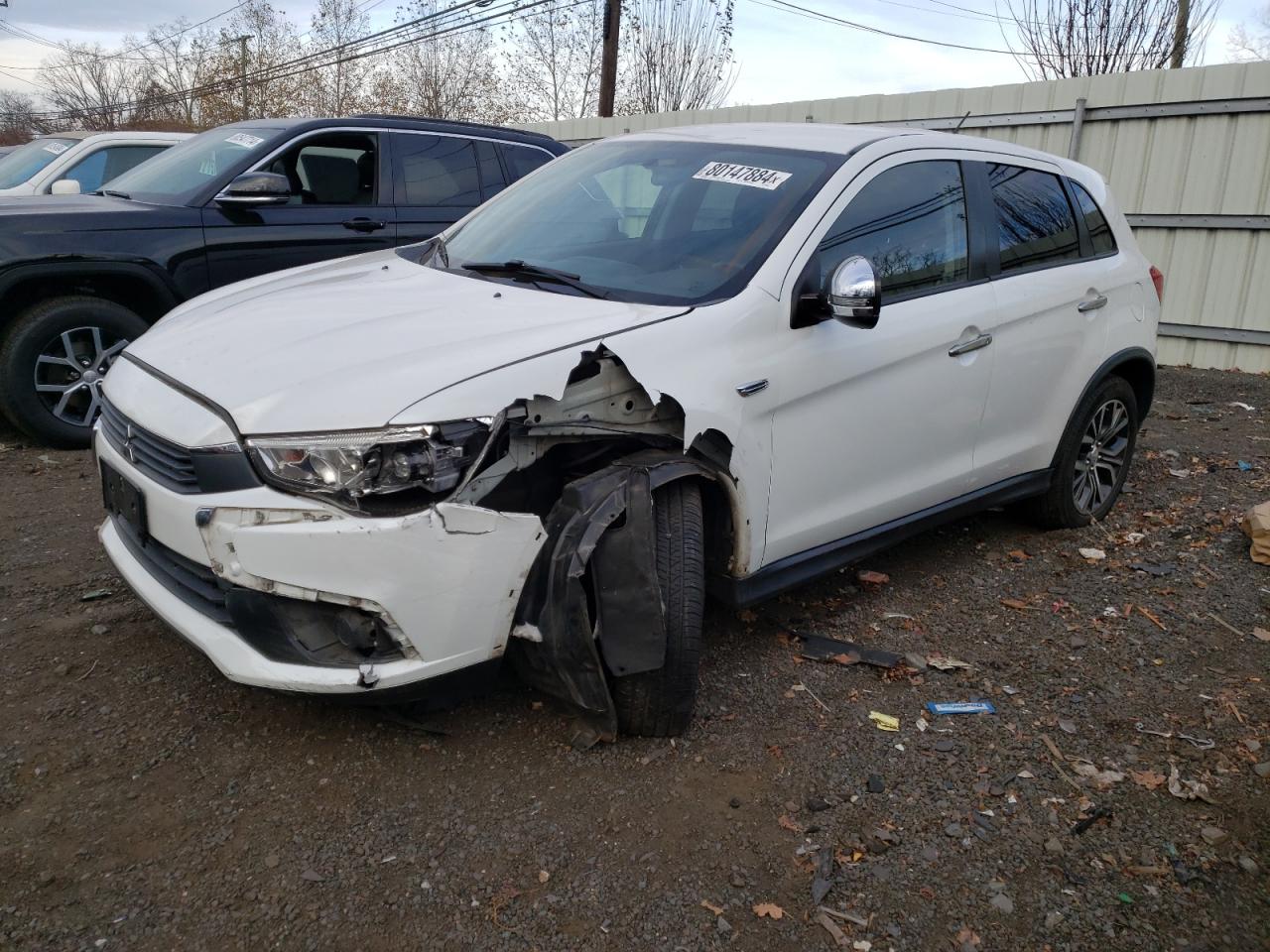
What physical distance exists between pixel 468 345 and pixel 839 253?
1414mm

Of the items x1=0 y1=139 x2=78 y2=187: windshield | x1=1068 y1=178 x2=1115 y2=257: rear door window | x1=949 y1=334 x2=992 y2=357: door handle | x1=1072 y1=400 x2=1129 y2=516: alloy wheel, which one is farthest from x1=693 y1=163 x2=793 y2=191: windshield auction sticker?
x1=0 y1=139 x2=78 y2=187: windshield

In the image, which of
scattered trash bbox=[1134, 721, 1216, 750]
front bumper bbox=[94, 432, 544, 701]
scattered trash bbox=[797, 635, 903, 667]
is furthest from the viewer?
scattered trash bbox=[797, 635, 903, 667]

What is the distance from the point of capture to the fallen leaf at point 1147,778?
2.92 m

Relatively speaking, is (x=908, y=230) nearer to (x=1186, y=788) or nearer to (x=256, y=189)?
(x=1186, y=788)

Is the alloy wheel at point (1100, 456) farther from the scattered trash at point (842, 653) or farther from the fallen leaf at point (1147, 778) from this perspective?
the fallen leaf at point (1147, 778)

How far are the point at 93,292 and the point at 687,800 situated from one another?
468cm

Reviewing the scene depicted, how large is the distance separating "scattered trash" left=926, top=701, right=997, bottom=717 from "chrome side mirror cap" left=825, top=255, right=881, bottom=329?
4.35 feet

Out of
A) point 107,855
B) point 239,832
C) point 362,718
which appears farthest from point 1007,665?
point 107,855

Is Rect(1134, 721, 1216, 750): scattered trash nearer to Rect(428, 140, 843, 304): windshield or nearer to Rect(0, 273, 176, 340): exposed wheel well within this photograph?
Rect(428, 140, 843, 304): windshield

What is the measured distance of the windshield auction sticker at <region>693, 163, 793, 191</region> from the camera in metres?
3.48

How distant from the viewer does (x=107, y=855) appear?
2.45m

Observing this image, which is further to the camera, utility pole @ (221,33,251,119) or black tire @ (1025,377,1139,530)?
utility pole @ (221,33,251,119)

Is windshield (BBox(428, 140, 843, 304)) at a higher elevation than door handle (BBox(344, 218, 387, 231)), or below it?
higher

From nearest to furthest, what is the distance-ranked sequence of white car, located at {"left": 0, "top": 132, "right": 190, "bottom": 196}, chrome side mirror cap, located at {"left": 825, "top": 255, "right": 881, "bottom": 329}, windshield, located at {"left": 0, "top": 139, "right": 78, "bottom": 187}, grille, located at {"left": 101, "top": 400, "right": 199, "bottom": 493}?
grille, located at {"left": 101, "top": 400, "right": 199, "bottom": 493}
chrome side mirror cap, located at {"left": 825, "top": 255, "right": 881, "bottom": 329}
white car, located at {"left": 0, "top": 132, "right": 190, "bottom": 196}
windshield, located at {"left": 0, "top": 139, "right": 78, "bottom": 187}
